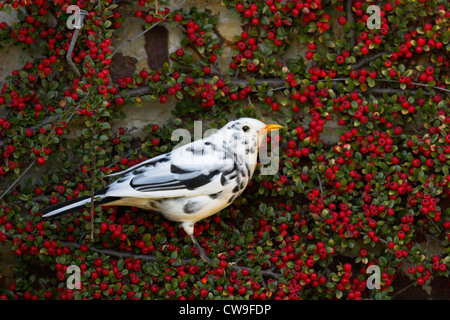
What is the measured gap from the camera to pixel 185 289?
2693mm

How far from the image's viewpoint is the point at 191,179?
263cm

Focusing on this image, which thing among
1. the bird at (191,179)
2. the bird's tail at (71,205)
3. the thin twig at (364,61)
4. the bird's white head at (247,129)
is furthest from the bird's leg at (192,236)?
the thin twig at (364,61)

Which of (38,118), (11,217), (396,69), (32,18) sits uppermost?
(32,18)

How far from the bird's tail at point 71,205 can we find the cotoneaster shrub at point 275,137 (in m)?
0.09

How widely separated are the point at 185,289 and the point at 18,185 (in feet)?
3.21

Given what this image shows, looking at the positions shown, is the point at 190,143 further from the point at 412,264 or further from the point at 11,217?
Answer: the point at 412,264

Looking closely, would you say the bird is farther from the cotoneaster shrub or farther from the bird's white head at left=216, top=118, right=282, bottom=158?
the cotoneaster shrub

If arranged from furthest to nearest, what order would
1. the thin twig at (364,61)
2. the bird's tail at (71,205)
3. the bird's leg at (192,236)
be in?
the thin twig at (364,61) → the bird's leg at (192,236) → the bird's tail at (71,205)

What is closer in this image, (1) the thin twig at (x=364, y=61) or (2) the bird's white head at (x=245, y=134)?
(2) the bird's white head at (x=245, y=134)

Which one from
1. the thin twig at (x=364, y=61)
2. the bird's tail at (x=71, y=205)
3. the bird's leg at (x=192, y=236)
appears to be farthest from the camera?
the thin twig at (x=364, y=61)

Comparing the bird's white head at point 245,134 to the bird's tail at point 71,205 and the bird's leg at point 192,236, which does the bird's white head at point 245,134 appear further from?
the bird's tail at point 71,205

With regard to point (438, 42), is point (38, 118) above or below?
below

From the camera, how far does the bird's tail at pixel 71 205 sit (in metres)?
2.60

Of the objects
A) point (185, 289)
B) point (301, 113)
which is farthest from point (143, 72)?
point (185, 289)
